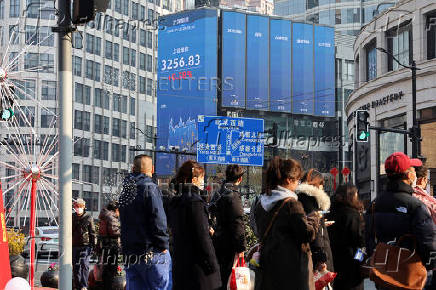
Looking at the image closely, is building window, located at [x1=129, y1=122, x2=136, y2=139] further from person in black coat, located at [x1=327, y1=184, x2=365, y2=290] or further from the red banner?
the red banner

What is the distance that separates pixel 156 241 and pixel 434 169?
28483mm

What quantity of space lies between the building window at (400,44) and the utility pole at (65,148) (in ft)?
102

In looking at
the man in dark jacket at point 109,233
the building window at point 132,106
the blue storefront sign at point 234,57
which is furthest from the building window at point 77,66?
the man in dark jacket at point 109,233

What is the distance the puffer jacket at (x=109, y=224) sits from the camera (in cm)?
1291

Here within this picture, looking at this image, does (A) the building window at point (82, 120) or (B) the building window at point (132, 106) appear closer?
(A) the building window at point (82, 120)

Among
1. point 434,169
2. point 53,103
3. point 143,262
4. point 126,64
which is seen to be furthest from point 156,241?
point 126,64

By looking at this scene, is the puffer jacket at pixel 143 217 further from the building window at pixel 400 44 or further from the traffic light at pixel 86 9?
the building window at pixel 400 44

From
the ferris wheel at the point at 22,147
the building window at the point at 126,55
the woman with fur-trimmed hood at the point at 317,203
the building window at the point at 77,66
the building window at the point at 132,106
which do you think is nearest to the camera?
the woman with fur-trimmed hood at the point at 317,203

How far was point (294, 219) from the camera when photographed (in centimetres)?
646

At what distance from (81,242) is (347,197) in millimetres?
6382

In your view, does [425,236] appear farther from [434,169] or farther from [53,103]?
[53,103]

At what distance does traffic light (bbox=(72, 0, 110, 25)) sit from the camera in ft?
24.4

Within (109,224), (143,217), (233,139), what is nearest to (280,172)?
(143,217)

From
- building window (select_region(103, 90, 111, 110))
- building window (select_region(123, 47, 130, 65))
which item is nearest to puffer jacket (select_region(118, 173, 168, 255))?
building window (select_region(103, 90, 111, 110))
